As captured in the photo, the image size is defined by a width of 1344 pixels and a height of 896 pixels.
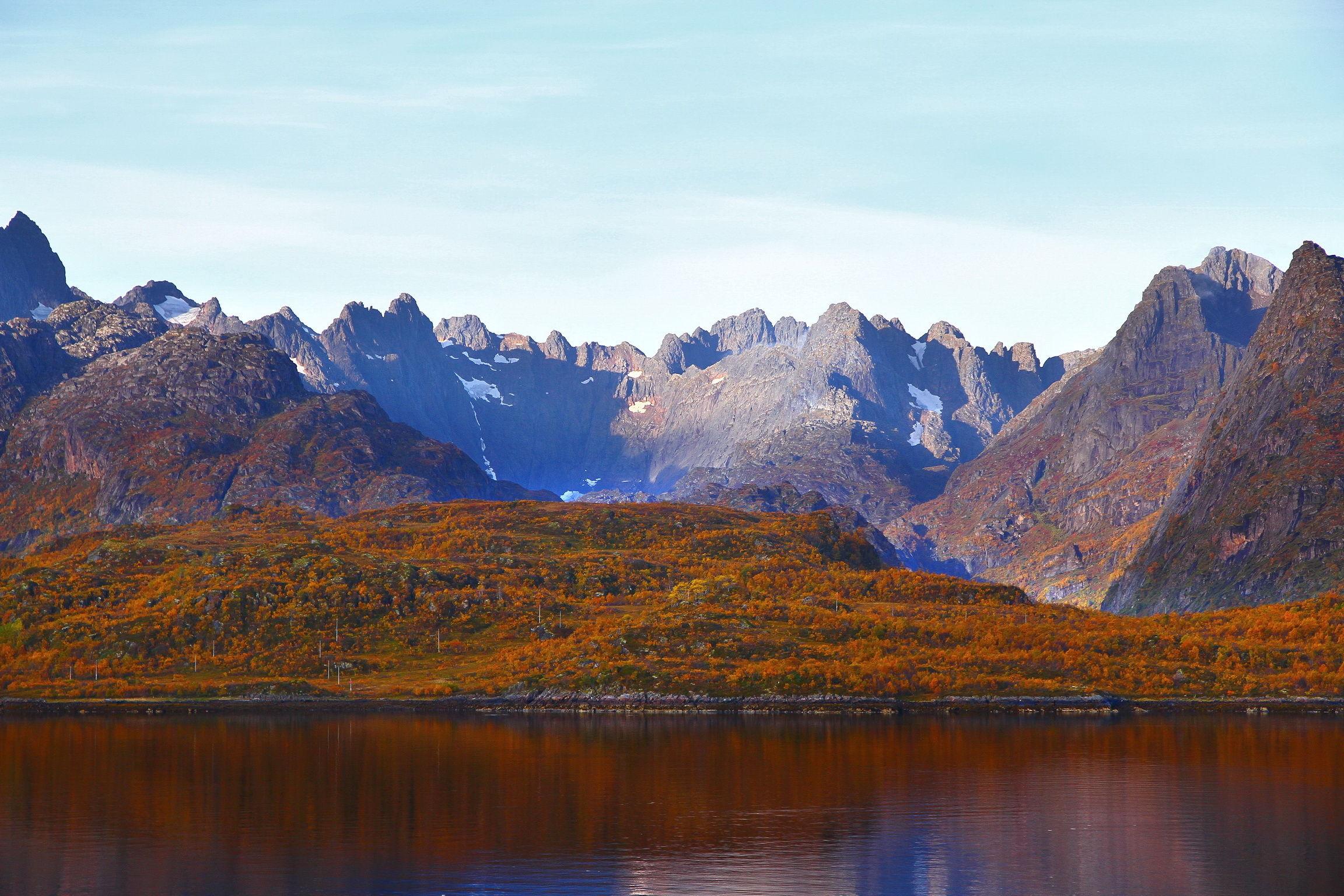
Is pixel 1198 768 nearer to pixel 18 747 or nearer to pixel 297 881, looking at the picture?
pixel 297 881

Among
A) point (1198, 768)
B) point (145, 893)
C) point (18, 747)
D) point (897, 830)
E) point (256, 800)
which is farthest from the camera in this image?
point (18, 747)

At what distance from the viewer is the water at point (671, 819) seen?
90562 millimetres

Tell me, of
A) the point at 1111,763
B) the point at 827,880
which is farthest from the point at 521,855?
the point at 1111,763

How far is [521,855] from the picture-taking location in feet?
323

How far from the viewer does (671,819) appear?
117 metres

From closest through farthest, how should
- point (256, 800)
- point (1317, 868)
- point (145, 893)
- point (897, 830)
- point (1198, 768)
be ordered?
point (145, 893)
point (1317, 868)
point (897, 830)
point (256, 800)
point (1198, 768)

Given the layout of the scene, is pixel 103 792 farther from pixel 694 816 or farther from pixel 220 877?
pixel 694 816

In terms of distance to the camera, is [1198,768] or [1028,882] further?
[1198,768]

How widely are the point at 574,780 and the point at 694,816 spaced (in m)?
28.5

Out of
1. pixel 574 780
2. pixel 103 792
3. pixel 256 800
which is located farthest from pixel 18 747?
pixel 574 780

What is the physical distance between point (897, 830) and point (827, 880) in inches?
949

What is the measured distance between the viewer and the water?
9056cm

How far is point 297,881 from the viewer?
3506 inches

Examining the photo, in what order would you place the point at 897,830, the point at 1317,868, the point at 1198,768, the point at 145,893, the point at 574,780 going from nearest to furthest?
the point at 145,893
the point at 1317,868
the point at 897,830
the point at 574,780
the point at 1198,768
